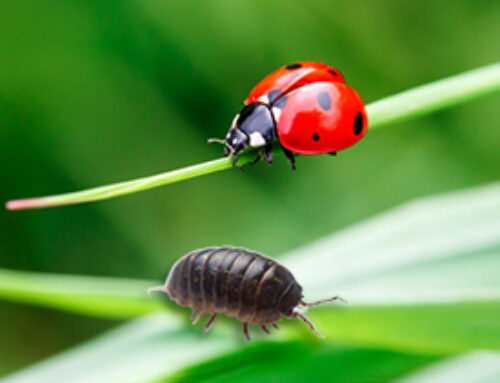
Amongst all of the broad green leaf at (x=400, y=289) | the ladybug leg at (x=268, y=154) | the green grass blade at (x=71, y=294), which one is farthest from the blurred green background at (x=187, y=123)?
the green grass blade at (x=71, y=294)

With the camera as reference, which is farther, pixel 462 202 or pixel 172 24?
pixel 172 24

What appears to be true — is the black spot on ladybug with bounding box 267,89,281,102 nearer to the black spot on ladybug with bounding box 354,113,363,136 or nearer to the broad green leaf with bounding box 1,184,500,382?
the black spot on ladybug with bounding box 354,113,363,136

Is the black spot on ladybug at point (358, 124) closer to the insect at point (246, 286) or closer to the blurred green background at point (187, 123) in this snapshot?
the insect at point (246, 286)

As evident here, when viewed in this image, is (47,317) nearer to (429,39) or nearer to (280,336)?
(280,336)

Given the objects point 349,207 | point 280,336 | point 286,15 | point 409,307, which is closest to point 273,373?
point 280,336

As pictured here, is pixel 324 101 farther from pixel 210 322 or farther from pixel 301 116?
pixel 210 322
